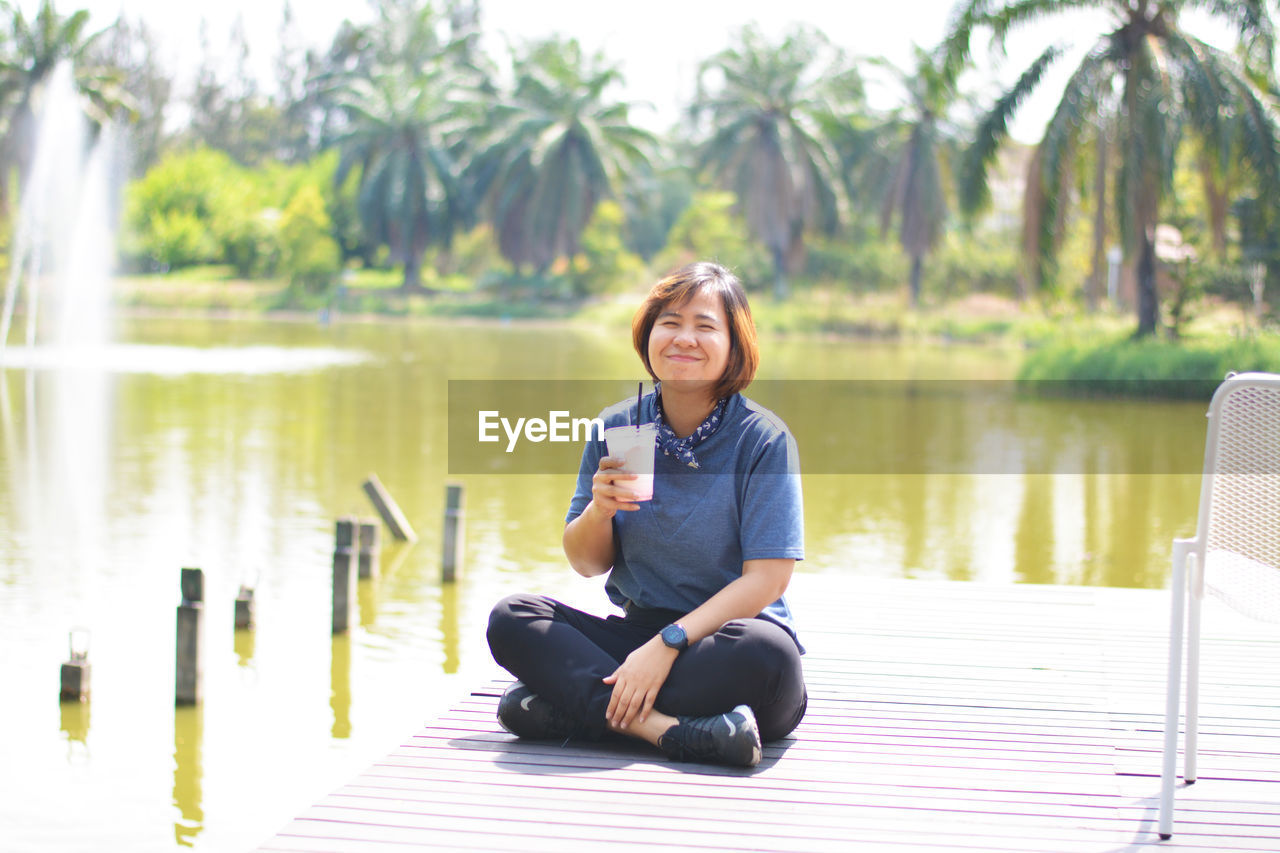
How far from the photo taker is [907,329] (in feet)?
132

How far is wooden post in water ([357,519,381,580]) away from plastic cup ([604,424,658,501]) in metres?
6.39

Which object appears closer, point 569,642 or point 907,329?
point 569,642

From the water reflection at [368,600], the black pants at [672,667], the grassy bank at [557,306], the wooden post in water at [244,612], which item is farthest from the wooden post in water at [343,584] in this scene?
the grassy bank at [557,306]

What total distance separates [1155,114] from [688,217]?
33992 millimetres

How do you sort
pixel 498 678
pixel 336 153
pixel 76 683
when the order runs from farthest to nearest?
1. pixel 336 153
2. pixel 76 683
3. pixel 498 678

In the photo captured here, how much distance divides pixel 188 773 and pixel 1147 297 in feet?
72.0

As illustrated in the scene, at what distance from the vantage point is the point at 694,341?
141 inches

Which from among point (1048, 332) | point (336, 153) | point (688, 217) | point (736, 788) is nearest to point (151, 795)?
point (736, 788)

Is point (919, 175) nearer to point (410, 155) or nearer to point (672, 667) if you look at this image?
point (410, 155)

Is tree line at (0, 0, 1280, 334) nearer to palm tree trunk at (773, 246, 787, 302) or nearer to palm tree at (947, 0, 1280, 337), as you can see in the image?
palm tree trunk at (773, 246, 787, 302)

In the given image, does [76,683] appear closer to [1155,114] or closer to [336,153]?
[1155,114]

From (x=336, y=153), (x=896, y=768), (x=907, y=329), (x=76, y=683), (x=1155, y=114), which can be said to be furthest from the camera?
(x=336, y=153)

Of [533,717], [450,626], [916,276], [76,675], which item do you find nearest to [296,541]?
[450,626]

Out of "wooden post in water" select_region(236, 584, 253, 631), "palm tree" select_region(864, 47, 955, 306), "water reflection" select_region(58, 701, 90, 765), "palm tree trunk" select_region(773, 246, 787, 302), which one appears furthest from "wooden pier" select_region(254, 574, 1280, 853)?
"palm tree trunk" select_region(773, 246, 787, 302)
